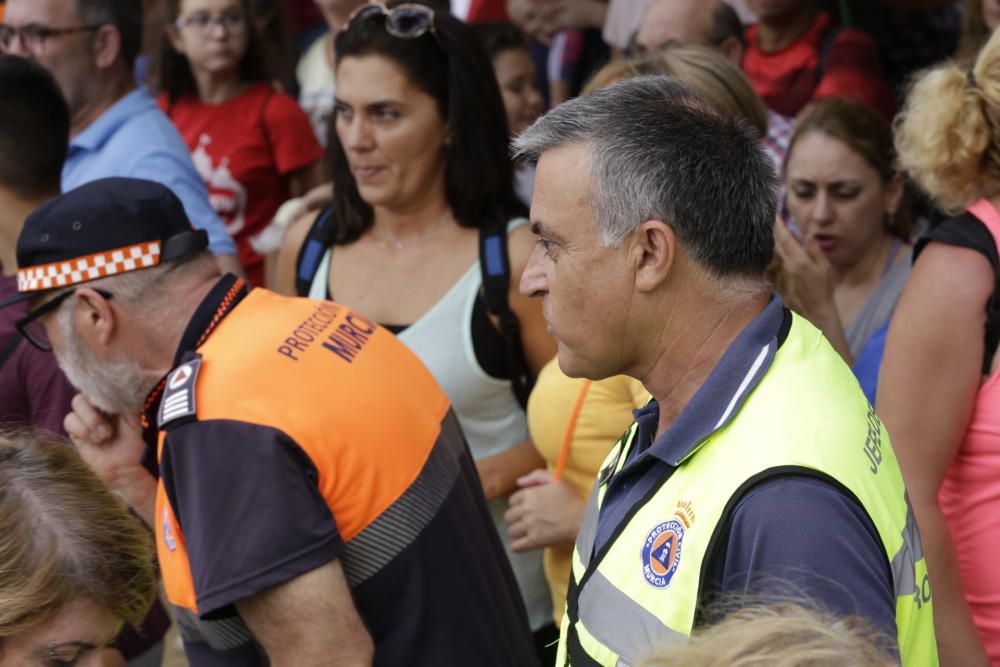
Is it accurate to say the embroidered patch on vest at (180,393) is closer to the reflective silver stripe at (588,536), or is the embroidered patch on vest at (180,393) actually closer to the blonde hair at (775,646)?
the reflective silver stripe at (588,536)

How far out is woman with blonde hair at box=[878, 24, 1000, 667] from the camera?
2.33m

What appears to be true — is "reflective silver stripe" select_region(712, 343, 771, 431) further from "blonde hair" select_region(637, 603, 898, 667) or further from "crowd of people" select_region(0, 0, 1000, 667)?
"blonde hair" select_region(637, 603, 898, 667)

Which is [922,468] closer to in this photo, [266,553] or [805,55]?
[266,553]

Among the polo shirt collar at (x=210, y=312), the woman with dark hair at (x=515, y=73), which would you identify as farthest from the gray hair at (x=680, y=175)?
the woman with dark hair at (x=515, y=73)

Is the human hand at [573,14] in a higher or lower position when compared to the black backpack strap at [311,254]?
higher

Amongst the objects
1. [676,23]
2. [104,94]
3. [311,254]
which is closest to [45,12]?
[104,94]

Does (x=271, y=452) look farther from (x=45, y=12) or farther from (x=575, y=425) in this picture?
(x=45, y=12)

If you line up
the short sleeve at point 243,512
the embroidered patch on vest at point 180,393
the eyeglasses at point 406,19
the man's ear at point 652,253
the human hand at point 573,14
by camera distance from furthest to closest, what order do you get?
the human hand at point 573,14 < the eyeglasses at point 406,19 < the embroidered patch on vest at point 180,393 < the short sleeve at point 243,512 < the man's ear at point 652,253

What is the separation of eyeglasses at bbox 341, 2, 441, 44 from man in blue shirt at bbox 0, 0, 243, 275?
1032 millimetres

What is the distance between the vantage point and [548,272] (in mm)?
1900

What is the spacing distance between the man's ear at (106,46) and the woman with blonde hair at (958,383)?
313cm

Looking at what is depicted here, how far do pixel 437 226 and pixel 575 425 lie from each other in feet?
3.41

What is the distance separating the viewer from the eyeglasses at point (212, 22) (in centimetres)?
521

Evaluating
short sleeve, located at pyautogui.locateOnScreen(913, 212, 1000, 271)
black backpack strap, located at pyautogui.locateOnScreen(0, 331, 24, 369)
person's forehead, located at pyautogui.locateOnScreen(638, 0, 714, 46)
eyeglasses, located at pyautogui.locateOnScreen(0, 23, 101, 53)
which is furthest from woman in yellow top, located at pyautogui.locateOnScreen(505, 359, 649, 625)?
eyeglasses, located at pyautogui.locateOnScreen(0, 23, 101, 53)
